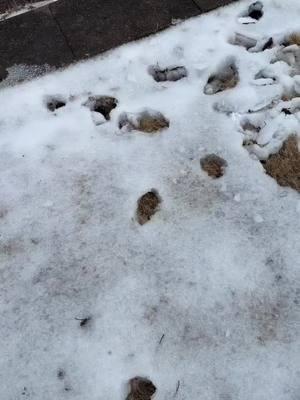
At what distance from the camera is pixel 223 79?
272cm

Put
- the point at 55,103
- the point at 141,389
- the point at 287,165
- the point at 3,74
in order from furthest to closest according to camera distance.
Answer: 1. the point at 3,74
2. the point at 55,103
3. the point at 287,165
4. the point at 141,389

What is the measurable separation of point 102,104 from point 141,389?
146 centimetres

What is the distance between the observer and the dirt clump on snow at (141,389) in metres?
1.84

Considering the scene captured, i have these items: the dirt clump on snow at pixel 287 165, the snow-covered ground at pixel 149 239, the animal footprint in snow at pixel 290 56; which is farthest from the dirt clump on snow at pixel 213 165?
the animal footprint in snow at pixel 290 56

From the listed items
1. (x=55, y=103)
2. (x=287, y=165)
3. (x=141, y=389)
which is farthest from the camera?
(x=55, y=103)

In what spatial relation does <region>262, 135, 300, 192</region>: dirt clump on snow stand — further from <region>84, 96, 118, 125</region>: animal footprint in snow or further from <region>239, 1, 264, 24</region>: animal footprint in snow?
<region>239, 1, 264, 24</region>: animal footprint in snow

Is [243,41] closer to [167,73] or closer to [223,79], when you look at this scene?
[223,79]

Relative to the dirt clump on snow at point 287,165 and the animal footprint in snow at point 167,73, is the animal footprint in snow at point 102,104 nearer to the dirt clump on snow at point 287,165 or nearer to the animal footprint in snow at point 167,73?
the animal footprint in snow at point 167,73

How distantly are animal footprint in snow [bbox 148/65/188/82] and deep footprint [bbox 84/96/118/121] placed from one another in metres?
0.29

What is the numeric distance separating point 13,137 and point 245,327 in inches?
57.5

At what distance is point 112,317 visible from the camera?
1.98 metres

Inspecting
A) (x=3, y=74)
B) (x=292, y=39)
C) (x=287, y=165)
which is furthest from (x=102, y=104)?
(x=292, y=39)

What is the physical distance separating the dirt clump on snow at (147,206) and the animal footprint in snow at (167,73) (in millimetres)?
764

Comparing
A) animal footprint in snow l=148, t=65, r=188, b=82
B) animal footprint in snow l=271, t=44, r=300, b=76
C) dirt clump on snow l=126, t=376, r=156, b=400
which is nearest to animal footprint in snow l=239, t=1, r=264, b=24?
animal footprint in snow l=271, t=44, r=300, b=76
